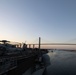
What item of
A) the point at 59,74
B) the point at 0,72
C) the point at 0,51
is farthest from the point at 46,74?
the point at 0,72

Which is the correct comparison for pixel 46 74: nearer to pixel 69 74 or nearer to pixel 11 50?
pixel 69 74

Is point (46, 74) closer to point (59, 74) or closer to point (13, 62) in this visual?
point (59, 74)

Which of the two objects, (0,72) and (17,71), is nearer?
(0,72)

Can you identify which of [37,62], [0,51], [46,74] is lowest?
[46,74]

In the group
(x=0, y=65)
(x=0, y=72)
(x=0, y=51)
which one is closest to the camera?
(x=0, y=72)

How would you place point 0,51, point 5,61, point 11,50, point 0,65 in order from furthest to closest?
point 11,50 → point 0,51 → point 5,61 → point 0,65

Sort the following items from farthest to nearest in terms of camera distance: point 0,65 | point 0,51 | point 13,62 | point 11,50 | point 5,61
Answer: point 11,50
point 0,51
point 13,62
point 5,61
point 0,65

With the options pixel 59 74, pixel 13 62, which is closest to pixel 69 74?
pixel 59 74

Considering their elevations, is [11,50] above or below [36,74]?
above

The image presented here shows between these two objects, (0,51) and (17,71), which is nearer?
(17,71)
